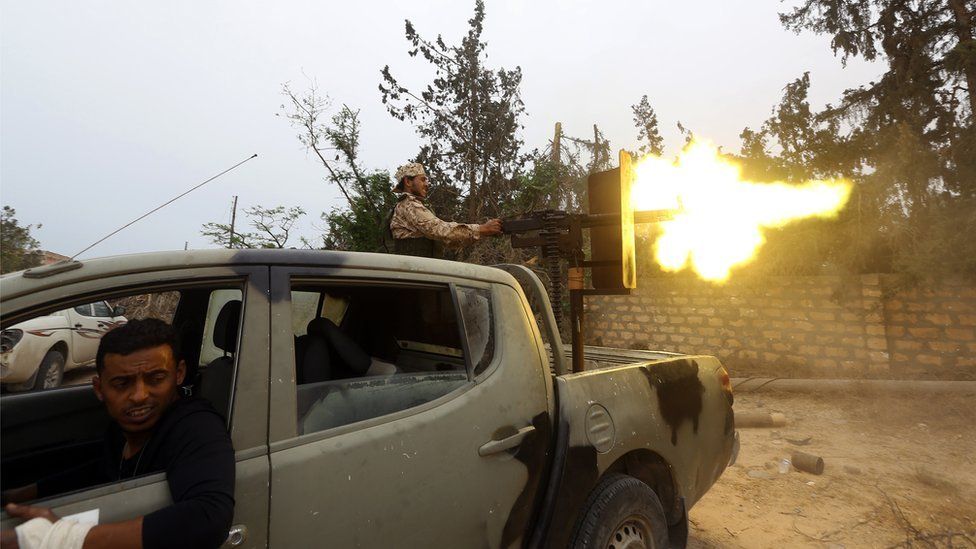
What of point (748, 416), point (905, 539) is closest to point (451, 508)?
point (905, 539)

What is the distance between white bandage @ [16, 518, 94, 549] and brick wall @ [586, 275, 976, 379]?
896 centimetres

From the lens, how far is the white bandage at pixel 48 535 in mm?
975

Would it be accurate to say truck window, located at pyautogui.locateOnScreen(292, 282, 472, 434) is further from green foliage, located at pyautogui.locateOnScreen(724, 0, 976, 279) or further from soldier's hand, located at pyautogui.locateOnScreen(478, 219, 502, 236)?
green foliage, located at pyautogui.locateOnScreen(724, 0, 976, 279)

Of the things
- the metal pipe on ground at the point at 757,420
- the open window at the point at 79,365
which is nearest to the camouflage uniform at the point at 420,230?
the open window at the point at 79,365

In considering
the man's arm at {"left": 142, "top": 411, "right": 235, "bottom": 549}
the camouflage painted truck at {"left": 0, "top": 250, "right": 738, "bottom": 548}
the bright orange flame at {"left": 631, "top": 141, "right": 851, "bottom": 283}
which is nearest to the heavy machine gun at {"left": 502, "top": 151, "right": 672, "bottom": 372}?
the bright orange flame at {"left": 631, "top": 141, "right": 851, "bottom": 283}

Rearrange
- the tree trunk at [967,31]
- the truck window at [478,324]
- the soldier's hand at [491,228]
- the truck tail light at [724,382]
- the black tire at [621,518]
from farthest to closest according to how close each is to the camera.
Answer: the tree trunk at [967,31] → the soldier's hand at [491,228] → the truck tail light at [724,382] → the black tire at [621,518] → the truck window at [478,324]

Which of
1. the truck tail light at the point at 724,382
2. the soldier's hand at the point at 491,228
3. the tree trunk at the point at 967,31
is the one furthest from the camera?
the tree trunk at the point at 967,31

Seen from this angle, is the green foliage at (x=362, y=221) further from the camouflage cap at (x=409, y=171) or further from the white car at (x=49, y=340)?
the white car at (x=49, y=340)

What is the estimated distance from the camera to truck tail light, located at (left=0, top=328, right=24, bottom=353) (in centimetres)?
133

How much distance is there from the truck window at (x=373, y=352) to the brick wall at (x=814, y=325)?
25.5ft

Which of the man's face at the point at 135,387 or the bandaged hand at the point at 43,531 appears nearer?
the bandaged hand at the point at 43,531

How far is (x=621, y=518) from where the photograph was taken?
2.15 m

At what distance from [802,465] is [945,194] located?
638 centimetres

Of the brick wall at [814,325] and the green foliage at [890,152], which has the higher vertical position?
the green foliage at [890,152]
